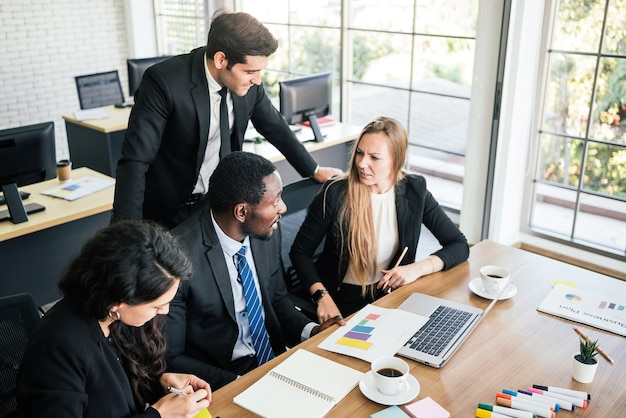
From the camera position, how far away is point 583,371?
165cm

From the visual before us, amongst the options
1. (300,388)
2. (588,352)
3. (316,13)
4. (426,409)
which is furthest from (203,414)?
(316,13)

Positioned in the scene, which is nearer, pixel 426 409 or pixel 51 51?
pixel 426 409

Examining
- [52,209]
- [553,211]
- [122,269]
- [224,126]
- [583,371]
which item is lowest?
[553,211]

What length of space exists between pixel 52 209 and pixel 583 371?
8.97 feet

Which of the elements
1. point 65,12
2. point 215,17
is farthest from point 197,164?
point 65,12

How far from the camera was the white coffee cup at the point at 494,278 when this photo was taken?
2.11 meters

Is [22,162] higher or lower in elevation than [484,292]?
higher

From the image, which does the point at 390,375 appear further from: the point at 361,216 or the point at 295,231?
the point at 295,231

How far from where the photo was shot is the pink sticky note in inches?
59.7

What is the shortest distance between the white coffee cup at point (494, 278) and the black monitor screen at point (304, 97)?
2469 mm

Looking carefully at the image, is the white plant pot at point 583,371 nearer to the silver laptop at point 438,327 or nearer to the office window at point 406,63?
the silver laptop at point 438,327

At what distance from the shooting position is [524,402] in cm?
155

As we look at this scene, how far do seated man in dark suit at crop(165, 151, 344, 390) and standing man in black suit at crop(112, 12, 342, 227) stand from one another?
448 mm

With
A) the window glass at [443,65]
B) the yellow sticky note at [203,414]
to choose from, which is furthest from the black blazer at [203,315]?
the window glass at [443,65]
